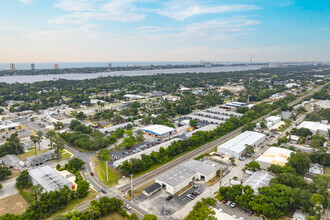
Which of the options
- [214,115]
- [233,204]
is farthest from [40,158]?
[214,115]

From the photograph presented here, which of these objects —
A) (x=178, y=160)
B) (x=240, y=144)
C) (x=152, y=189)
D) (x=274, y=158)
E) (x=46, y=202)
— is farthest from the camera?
(x=240, y=144)

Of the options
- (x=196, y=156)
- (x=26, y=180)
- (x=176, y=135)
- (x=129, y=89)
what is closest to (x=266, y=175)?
(x=196, y=156)

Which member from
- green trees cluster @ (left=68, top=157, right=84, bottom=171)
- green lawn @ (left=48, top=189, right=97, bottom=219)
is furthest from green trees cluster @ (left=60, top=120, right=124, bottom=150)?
green lawn @ (left=48, top=189, right=97, bottom=219)

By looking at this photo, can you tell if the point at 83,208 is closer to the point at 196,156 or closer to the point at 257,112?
the point at 196,156

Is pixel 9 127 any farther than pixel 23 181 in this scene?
Yes

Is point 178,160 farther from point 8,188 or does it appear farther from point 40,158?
point 8,188
